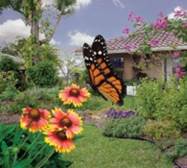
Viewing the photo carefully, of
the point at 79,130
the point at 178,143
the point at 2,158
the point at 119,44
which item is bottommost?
the point at 178,143

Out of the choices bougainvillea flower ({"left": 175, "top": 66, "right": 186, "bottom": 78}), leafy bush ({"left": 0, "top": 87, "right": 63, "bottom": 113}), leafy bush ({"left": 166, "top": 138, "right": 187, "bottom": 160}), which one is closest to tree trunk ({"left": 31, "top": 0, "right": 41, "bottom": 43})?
leafy bush ({"left": 0, "top": 87, "right": 63, "bottom": 113})

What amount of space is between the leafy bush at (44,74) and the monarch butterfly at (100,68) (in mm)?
14467

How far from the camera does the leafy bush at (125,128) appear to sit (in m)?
9.34

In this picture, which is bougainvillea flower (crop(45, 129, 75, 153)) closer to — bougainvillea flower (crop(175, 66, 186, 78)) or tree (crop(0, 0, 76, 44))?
bougainvillea flower (crop(175, 66, 186, 78))

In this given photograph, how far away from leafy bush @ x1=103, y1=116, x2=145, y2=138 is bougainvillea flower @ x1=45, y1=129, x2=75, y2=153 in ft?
22.0

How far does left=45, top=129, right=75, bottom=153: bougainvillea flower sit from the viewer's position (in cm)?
255

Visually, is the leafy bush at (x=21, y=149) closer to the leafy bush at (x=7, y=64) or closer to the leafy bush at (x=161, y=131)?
the leafy bush at (x=161, y=131)

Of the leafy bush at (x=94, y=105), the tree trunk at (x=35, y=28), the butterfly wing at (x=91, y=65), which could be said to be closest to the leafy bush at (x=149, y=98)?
the butterfly wing at (x=91, y=65)

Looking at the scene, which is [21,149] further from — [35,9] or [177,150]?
[35,9]

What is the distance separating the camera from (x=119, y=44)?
25.3 meters

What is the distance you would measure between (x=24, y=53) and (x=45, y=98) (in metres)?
11.1

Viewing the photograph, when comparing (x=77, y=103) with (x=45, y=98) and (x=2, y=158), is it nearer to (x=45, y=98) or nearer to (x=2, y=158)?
(x=2, y=158)

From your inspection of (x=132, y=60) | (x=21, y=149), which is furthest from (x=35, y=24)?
(x=21, y=149)

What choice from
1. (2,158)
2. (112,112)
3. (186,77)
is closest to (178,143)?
(186,77)
